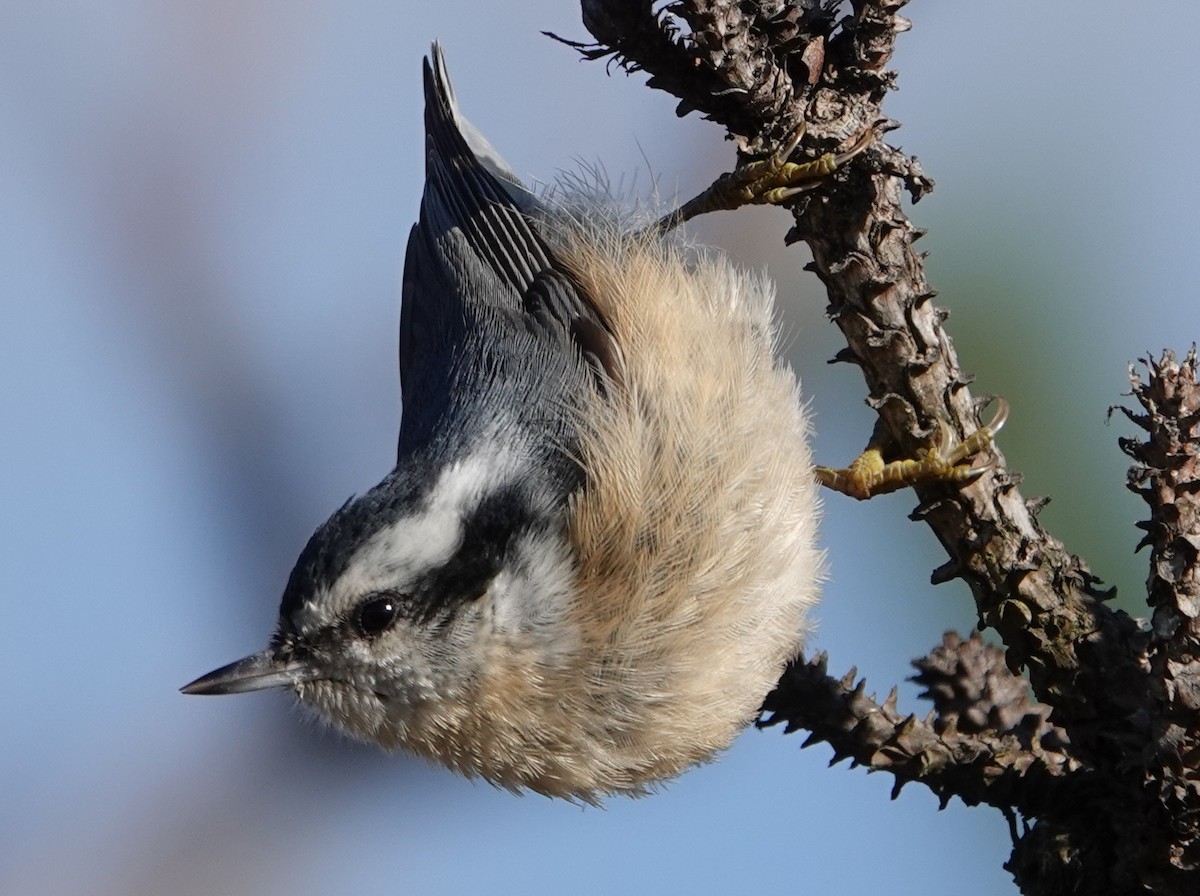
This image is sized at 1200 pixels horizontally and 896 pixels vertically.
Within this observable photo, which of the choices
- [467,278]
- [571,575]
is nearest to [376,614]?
[571,575]

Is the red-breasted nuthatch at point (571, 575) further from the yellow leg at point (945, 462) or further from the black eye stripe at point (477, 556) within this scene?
the yellow leg at point (945, 462)

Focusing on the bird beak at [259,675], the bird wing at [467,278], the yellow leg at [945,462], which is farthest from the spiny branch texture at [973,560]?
the bird beak at [259,675]

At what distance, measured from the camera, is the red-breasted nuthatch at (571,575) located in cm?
207

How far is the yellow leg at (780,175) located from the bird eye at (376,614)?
2.69 feet

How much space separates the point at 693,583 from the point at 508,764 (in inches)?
16.3

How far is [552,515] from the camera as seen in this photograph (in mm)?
2133

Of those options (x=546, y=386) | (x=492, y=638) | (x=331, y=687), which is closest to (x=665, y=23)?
(x=546, y=386)

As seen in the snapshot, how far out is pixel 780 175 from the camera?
5.87 feet

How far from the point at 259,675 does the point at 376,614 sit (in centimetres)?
22

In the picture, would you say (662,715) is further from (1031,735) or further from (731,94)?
(731,94)

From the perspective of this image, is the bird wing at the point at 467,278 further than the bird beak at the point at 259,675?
Yes

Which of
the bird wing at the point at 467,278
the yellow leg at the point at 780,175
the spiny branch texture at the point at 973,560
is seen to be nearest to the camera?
the spiny branch texture at the point at 973,560

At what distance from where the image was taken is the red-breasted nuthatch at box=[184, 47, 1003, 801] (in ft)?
6.79

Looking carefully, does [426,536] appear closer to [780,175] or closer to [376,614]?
[376,614]
